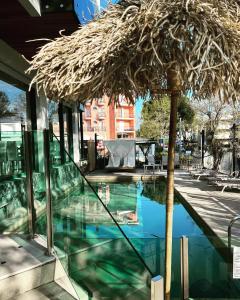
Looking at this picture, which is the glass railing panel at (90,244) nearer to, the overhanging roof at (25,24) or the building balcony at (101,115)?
the overhanging roof at (25,24)

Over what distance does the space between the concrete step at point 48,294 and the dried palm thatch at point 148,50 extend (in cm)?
185

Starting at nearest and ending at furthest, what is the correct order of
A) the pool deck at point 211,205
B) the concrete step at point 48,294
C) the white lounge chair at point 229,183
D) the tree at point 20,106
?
the concrete step at point 48,294 → the pool deck at point 211,205 → the tree at point 20,106 → the white lounge chair at point 229,183

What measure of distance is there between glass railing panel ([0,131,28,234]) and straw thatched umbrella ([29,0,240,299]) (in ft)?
6.85

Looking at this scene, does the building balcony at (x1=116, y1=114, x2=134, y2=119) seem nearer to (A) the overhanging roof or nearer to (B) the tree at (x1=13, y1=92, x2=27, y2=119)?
(B) the tree at (x1=13, y1=92, x2=27, y2=119)

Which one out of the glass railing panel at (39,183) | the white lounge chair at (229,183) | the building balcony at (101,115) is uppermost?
the building balcony at (101,115)

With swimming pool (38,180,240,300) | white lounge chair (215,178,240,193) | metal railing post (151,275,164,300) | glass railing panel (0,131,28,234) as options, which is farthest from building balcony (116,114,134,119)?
metal railing post (151,275,164,300)

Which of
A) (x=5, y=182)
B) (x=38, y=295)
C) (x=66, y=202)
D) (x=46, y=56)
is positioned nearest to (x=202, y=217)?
(x=66, y=202)

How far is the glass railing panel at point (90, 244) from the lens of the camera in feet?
10.2

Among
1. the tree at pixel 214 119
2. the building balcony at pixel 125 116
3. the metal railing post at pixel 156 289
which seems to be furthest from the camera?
the building balcony at pixel 125 116

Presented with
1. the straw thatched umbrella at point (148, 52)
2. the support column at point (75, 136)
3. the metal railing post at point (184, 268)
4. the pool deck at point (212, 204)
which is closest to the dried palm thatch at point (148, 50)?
the straw thatched umbrella at point (148, 52)

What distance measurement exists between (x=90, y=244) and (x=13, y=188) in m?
1.47

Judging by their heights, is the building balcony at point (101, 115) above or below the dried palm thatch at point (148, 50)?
above

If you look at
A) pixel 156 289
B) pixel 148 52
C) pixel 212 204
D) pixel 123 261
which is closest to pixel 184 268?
pixel 123 261

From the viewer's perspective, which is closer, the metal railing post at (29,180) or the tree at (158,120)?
the metal railing post at (29,180)
